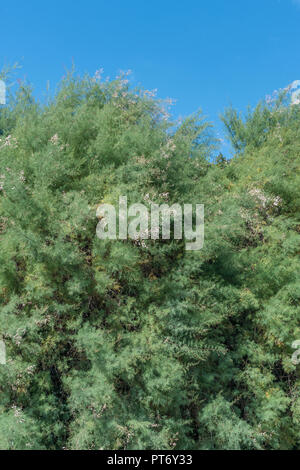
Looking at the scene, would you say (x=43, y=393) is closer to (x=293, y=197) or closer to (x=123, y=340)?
(x=123, y=340)

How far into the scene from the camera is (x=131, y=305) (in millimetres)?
7043

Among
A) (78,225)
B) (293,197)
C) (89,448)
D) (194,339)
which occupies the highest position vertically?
(293,197)

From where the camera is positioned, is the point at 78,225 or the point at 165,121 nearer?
the point at 78,225

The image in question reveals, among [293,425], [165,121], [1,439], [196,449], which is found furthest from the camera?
[165,121]

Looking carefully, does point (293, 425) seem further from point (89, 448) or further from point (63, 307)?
point (63, 307)

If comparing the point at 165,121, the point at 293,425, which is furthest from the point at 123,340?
the point at 165,121

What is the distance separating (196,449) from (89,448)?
1.86 m

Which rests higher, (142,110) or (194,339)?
(142,110)

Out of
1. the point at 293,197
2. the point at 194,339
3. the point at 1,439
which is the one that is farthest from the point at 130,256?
the point at 293,197

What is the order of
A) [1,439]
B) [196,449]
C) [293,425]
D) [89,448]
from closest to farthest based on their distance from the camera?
[1,439] → [89,448] → [196,449] → [293,425]

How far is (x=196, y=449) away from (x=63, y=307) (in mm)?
3290

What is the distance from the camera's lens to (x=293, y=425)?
772 cm

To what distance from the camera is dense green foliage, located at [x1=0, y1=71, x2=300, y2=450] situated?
647 centimetres

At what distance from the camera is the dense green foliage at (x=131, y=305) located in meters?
6.47
